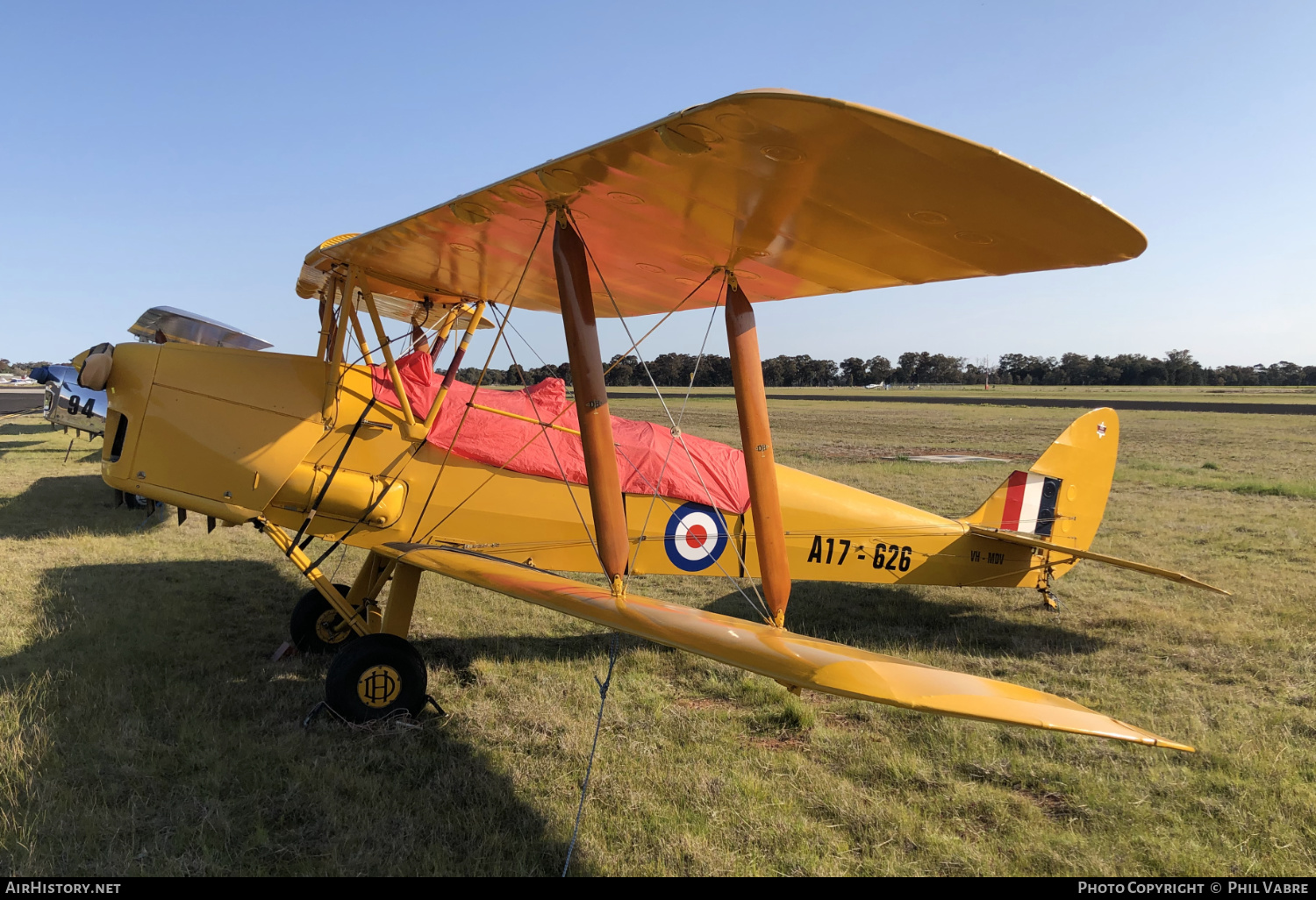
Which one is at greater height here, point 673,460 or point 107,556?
point 673,460

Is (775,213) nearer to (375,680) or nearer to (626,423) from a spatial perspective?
(626,423)

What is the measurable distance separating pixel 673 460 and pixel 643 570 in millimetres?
825

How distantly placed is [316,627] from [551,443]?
219cm

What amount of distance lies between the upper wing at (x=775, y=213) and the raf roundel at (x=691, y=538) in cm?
150

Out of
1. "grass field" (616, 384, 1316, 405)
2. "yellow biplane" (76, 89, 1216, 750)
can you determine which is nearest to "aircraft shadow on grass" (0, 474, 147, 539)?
"yellow biplane" (76, 89, 1216, 750)

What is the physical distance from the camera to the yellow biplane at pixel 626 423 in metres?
2.27

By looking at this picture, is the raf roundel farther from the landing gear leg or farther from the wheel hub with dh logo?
the wheel hub with dh logo

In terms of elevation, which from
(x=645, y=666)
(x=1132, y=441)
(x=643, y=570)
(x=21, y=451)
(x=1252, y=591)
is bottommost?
(x=21, y=451)

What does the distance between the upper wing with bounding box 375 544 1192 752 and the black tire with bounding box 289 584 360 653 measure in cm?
215

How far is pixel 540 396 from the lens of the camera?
4.95 m

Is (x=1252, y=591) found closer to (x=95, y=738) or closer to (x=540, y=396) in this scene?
(x=540, y=396)

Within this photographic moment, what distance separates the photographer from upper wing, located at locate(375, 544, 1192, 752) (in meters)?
1.86

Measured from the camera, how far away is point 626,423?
546 cm

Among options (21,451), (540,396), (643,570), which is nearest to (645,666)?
(643,570)
